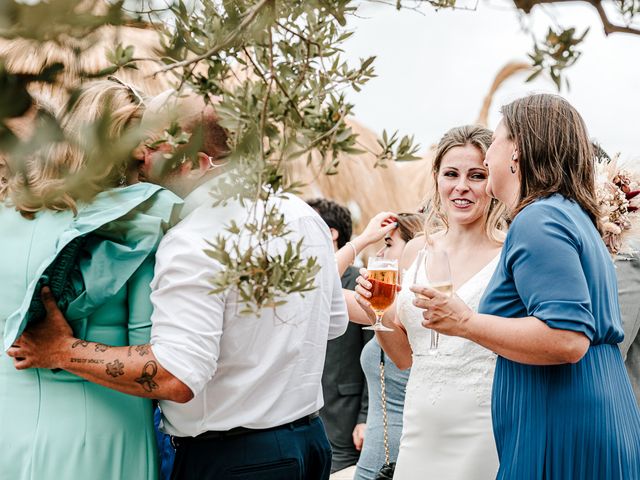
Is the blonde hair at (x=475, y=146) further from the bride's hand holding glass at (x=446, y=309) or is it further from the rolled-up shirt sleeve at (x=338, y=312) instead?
the bride's hand holding glass at (x=446, y=309)

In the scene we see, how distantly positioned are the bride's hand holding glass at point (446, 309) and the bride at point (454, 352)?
1.66 ft

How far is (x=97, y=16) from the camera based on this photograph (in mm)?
751

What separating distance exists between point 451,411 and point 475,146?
41.2 inches

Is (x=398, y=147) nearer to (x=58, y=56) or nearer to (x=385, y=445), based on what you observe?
(x=58, y=56)

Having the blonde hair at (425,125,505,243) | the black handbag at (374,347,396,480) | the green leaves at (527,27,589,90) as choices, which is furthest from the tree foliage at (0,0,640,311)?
the black handbag at (374,347,396,480)

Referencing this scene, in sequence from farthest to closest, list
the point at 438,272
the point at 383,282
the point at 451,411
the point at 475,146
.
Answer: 1. the point at 475,146
2. the point at 451,411
3. the point at 383,282
4. the point at 438,272

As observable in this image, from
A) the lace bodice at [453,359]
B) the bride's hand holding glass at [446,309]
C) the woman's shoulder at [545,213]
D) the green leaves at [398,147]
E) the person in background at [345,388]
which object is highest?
the green leaves at [398,147]

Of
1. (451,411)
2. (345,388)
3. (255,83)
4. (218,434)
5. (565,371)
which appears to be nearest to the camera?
(255,83)

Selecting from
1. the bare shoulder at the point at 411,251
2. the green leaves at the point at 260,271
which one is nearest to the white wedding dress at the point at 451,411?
the bare shoulder at the point at 411,251

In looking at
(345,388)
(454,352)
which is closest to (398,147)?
(454,352)

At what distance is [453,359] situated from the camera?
294 cm

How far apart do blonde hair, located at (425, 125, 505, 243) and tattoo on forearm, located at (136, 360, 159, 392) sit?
1.55 meters

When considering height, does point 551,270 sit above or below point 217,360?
above

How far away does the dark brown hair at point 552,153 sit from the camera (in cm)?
234
